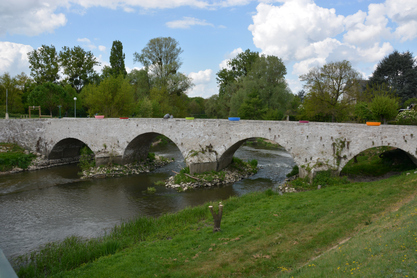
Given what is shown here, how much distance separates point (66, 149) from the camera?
3422 centimetres

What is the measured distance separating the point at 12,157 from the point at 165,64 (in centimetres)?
2763

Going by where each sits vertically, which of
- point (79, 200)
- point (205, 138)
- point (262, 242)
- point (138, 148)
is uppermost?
point (205, 138)

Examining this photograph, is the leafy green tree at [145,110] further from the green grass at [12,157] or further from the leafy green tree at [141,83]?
the green grass at [12,157]

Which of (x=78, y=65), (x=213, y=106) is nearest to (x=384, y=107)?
(x=213, y=106)

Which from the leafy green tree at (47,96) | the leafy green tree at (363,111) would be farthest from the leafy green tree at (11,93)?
the leafy green tree at (363,111)

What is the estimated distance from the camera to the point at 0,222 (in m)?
16.6

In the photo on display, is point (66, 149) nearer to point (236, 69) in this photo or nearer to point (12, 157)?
point (12, 157)

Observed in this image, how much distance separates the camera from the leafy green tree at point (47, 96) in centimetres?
4375

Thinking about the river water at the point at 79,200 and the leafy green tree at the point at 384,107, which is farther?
the leafy green tree at the point at 384,107

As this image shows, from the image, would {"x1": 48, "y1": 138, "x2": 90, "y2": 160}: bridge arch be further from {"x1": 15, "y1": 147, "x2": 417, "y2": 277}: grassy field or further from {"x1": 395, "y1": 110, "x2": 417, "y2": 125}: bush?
{"x1": 395, "y1": 110, "x2": 417, "y2": 125}: bush

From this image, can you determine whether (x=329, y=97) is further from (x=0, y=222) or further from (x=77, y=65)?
(x=77, y=65)

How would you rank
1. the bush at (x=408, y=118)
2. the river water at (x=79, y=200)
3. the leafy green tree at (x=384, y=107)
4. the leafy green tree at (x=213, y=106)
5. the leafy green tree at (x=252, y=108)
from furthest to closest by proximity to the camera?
1. the leafy green tree at (x=213, y=106)
2. the leafy green tree at (x=252, y=108)
3. the leafy green tree at (x=384, y=107)
4. the bush at (x=408, y=118)
5. the river water at (x=79, y=200)

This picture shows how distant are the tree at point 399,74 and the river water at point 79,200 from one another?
2369 centimetres

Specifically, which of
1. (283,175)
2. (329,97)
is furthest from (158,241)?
(329,97)
